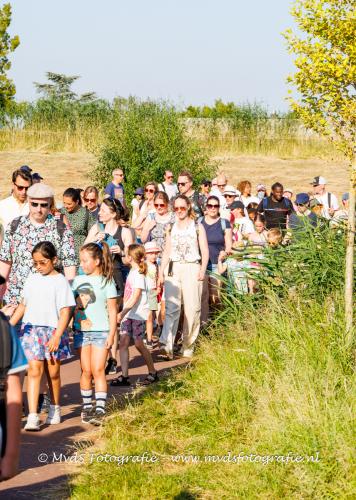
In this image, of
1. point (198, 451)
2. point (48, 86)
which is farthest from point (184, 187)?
point (48, 86)

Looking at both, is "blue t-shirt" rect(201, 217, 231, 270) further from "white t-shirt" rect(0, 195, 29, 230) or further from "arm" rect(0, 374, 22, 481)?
"arm" rect(0, 374, 22, 481)

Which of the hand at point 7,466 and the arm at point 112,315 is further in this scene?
the arm at point 112,315

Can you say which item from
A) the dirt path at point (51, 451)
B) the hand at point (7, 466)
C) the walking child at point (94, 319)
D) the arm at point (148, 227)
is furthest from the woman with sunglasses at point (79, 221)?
the hand at point (7, 466)

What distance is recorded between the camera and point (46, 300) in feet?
27.3

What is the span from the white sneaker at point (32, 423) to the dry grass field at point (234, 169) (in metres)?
24.7

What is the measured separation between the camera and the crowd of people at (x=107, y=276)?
836cm

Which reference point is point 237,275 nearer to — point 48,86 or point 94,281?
point 94,281

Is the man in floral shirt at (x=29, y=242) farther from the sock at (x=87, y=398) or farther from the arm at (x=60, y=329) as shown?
the sock at (x=87, y=398)

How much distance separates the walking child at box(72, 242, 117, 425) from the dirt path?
0.36 m

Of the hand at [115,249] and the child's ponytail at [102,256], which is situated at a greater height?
the child's ponytail at [102,256]

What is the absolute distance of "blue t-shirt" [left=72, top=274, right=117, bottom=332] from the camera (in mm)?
8750

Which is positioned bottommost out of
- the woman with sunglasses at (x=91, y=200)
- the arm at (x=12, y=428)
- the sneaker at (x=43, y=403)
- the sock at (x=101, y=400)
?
the sneaker at (x=43, y=403)

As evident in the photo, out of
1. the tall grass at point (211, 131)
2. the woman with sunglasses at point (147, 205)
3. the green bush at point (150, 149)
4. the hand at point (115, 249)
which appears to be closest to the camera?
the hand at point (115, 249)

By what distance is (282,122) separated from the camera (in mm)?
39062
